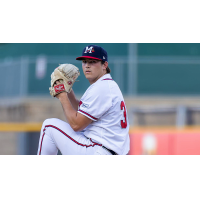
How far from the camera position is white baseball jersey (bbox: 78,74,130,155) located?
3150 millimetres

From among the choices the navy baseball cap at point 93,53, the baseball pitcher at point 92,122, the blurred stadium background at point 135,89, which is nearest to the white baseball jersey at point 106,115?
the baseball pitcher at point 92,122

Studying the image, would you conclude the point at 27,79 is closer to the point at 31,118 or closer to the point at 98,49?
the point at 31,118

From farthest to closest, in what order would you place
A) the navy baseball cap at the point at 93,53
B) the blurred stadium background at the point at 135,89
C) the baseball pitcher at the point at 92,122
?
the blurred stadium background at the point at 135,89, the navy baseball cap at the point at 93,53, the baseball pitcher at the point at 92,122

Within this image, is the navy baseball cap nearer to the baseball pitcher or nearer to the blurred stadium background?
the baseball pitcher

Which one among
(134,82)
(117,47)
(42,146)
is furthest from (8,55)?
(42,146)

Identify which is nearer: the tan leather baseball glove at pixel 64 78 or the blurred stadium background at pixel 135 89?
the tan leather baseball glove at pixel 64 78

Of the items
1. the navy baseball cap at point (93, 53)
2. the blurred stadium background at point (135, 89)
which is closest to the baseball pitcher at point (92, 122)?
the navy baseball cap at point (93, 53)

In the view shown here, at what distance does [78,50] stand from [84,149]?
866 cm

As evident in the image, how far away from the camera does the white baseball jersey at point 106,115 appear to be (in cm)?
315

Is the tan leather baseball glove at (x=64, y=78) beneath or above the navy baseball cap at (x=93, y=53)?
beneath

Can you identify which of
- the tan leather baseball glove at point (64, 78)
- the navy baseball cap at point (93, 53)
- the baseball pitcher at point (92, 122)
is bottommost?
the baseball pitcher at point (92, 122)

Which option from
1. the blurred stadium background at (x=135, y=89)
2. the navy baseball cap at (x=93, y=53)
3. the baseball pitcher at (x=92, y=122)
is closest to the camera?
the baseball pitcher at (x=92, y=122)

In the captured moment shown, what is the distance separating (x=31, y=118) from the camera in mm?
10398

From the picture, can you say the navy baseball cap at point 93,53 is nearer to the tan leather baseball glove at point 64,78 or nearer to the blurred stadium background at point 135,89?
the tan leather baseball glove at point 64,78
